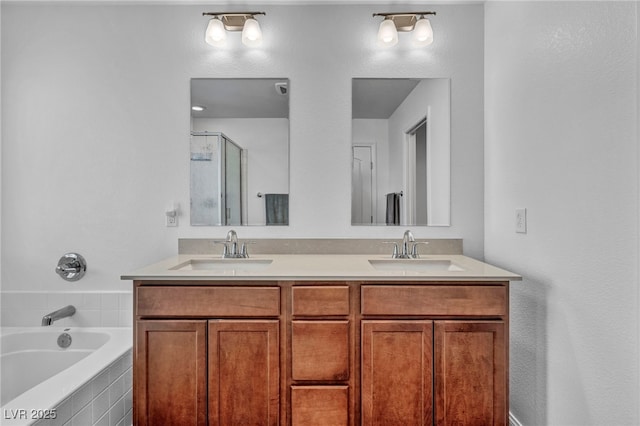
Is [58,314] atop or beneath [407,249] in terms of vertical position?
beneath

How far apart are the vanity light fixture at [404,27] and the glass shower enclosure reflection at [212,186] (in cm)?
110

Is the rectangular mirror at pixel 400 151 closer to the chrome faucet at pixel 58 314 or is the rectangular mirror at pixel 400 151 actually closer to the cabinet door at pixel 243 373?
the cabinet door at pixel 243 373

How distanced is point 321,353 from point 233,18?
1877 mm

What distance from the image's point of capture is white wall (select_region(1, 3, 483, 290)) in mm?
2145

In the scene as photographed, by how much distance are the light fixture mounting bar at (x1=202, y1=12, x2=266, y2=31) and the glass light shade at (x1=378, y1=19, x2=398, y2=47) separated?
2.22ft

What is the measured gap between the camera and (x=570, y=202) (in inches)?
54.4

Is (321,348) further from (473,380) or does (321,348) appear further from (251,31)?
(251,31)

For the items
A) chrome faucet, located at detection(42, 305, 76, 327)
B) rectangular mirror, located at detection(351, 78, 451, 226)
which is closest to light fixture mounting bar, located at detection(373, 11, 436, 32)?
rectangular mirror, located at detection(351, 78, 451, 226)

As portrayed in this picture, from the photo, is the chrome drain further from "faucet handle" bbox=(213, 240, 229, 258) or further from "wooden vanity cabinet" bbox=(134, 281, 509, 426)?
"faucet handle" bbox=(213, 240, 229, 258)

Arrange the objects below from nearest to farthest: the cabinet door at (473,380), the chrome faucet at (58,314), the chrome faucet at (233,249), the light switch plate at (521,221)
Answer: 1. the cabinet door at (473,380)
2. the light switch plate at (521,221)
3. the chrome faucet at (58,314)
4. the chrome faucet at (233,249)

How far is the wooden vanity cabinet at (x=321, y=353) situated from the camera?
4.96 feet

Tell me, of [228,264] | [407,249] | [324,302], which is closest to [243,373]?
[324,302]

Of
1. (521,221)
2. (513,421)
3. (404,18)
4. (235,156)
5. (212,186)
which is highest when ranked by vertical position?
(404,18)

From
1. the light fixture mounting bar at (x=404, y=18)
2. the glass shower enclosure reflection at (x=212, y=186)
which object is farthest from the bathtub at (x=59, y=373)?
the light fixture mounting bar at (x=404, y=18)
